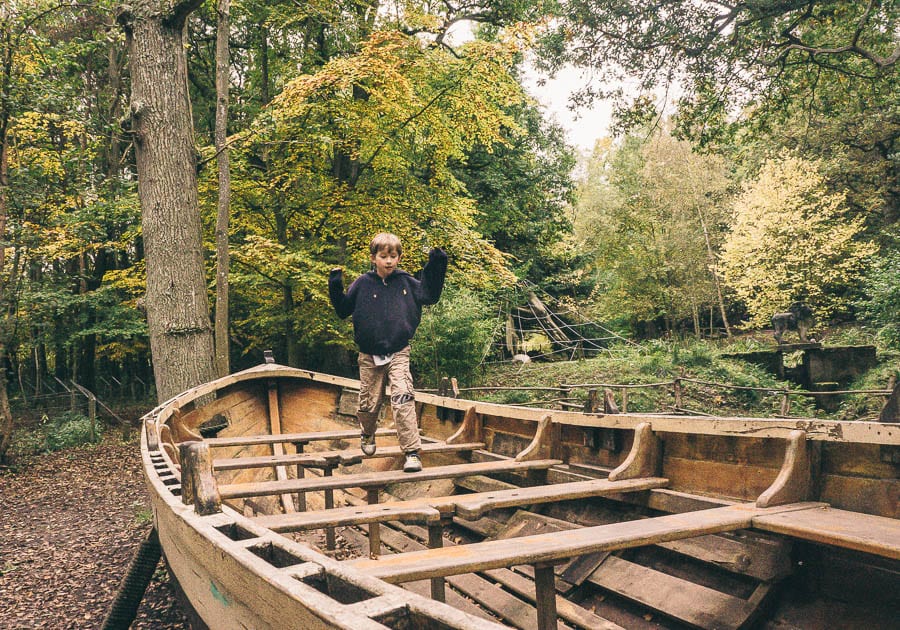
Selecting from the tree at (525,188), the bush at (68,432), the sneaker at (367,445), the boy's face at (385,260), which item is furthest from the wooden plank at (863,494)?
the bush at (68,432)

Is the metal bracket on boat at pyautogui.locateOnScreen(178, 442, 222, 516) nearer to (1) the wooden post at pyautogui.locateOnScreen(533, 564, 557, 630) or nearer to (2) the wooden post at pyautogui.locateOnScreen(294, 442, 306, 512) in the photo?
(1) the wooden post at pyautogui.locateOnScreen(533, 564, 557, 630)

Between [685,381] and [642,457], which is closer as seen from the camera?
[642,457]

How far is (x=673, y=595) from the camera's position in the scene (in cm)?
271

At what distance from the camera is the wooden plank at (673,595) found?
2490 millimetres

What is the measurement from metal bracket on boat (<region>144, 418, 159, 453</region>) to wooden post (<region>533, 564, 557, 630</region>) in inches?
99.7

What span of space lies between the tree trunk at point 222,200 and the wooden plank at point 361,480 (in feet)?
20.3

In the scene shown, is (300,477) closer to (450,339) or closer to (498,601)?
(498,601)

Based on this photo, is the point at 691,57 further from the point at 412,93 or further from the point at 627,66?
the point at 412,93

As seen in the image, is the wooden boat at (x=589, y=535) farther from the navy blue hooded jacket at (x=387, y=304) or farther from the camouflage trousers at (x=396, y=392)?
the navy blue hooded jacket at (x=387, y=304)

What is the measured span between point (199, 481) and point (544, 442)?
252 centimetres

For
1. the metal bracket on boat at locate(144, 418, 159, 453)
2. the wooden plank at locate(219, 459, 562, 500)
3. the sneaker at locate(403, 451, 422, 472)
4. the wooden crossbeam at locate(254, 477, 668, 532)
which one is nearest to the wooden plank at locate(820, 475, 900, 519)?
the wooden crossbeam at locate(254, 477, 668, 532)

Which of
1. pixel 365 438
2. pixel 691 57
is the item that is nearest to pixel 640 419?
pixel 365 438

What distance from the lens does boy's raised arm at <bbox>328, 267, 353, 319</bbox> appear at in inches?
145

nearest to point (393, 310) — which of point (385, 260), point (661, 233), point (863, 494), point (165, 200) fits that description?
point (385, 260)
